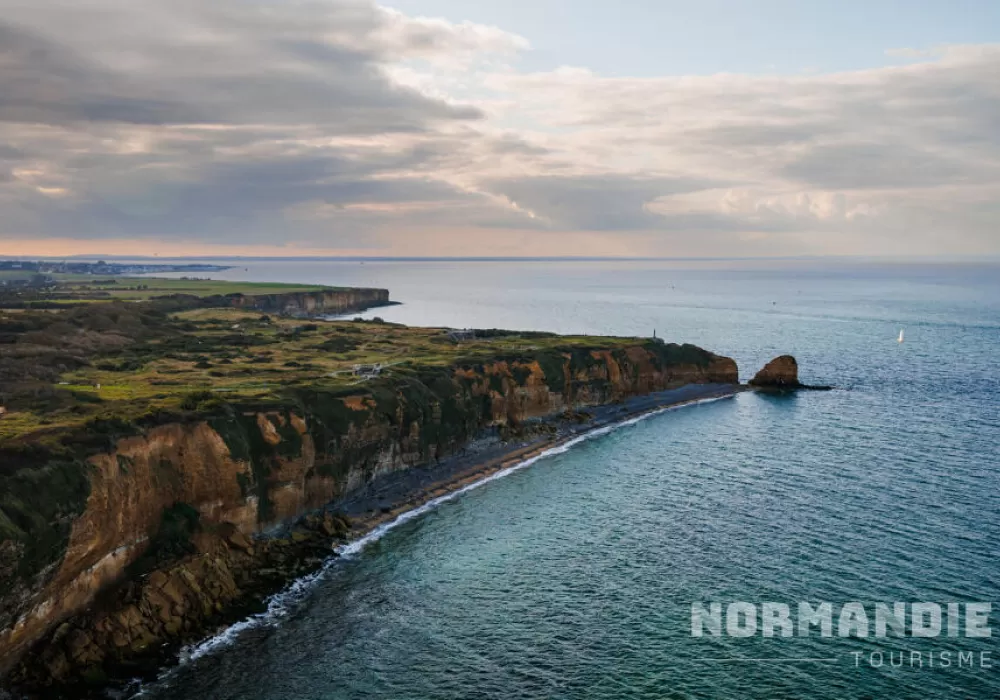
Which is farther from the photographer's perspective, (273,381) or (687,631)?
(273,381)

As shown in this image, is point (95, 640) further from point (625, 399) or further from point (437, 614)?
point (625, 399)

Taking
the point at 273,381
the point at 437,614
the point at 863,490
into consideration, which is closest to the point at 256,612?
the point at 437,614

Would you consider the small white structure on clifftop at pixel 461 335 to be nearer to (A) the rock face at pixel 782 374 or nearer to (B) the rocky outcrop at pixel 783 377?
(B) the rocky outcrop at pixel 783 377

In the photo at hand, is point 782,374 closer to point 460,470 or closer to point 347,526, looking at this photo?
point 460,470

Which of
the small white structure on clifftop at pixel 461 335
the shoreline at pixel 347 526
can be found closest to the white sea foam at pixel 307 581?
the shoreline at pixel 347 526

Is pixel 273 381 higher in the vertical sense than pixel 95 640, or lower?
higher

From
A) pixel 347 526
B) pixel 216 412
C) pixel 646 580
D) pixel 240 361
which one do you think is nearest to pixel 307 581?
pixel 347 526
